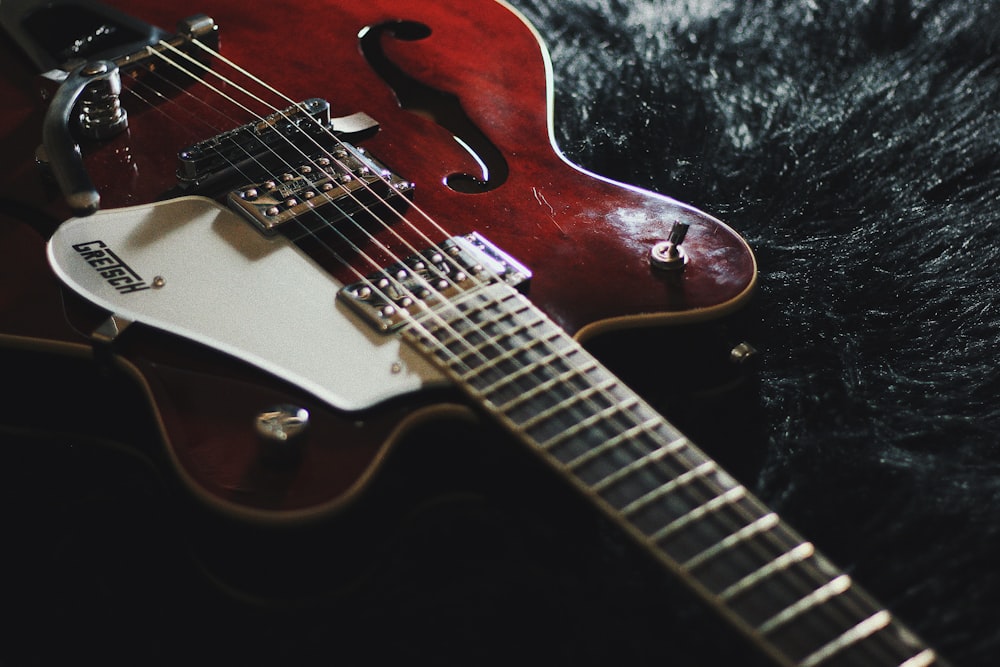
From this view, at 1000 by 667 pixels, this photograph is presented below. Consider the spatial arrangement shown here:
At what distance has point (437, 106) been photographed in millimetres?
888

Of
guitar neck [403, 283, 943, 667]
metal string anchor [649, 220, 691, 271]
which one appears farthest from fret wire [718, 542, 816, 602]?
metal string anchor [649, 220, 691, 271]

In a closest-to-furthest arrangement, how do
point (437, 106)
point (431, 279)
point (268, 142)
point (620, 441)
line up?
1. point (620, 441)
2. point (431, 279)
3. point (268, 142)
4. point (437, 106)

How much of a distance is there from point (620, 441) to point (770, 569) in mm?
112

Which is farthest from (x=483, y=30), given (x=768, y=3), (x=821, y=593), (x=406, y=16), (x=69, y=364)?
(x=821, y=593)

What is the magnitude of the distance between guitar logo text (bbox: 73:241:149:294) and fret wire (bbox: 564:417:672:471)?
1.05 feet

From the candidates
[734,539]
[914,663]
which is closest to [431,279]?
[734,539]

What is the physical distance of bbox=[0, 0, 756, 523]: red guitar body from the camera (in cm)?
58

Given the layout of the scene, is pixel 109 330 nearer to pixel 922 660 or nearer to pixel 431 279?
pixel 431 279

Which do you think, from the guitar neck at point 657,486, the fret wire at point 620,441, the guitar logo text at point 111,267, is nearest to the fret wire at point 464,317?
the guitar neck at point 657,486

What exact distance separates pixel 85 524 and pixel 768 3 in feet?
3.17

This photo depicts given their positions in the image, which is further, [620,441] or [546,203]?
[546,203]

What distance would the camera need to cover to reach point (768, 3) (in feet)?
3.84

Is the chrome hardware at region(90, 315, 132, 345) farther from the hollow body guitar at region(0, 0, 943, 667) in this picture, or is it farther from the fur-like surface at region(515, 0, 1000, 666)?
the fur-like surface at region(515, 0, 1000, 666)

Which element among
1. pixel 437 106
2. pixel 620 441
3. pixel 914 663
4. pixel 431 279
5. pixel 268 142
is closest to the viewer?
pixel 914 663
